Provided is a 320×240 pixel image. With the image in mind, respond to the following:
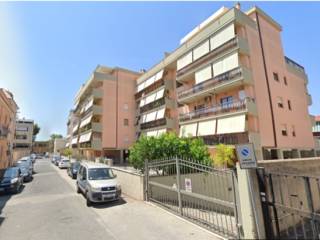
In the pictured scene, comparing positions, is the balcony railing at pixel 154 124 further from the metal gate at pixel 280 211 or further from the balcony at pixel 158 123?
the metal gate at pixel 280 211

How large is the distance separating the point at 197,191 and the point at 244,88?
1327 centimetres

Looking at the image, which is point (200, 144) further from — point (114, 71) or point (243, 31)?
point (114, 71)

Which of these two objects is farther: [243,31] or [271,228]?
[243,31]

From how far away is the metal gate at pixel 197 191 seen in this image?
261 inches

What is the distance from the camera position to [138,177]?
1201cm

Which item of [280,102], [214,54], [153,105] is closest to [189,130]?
[214,54]

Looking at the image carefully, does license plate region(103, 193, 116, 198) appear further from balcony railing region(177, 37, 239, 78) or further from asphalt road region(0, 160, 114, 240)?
balcony railing region(177, 37, 239, 78)

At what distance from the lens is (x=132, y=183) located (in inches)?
503

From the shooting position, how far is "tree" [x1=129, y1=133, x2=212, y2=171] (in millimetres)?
13391

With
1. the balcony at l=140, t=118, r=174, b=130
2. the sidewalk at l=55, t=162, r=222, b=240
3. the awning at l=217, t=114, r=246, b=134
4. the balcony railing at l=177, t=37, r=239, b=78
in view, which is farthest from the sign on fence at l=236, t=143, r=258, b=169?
the balcony at l=140, t=118, r=174, b=130

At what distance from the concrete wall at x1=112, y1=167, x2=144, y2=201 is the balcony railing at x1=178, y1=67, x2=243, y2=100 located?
1283 centimetres

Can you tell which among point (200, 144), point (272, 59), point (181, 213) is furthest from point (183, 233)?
point (272, 59)

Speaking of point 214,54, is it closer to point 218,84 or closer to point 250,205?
point 218,84

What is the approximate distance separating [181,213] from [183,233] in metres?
1.68
